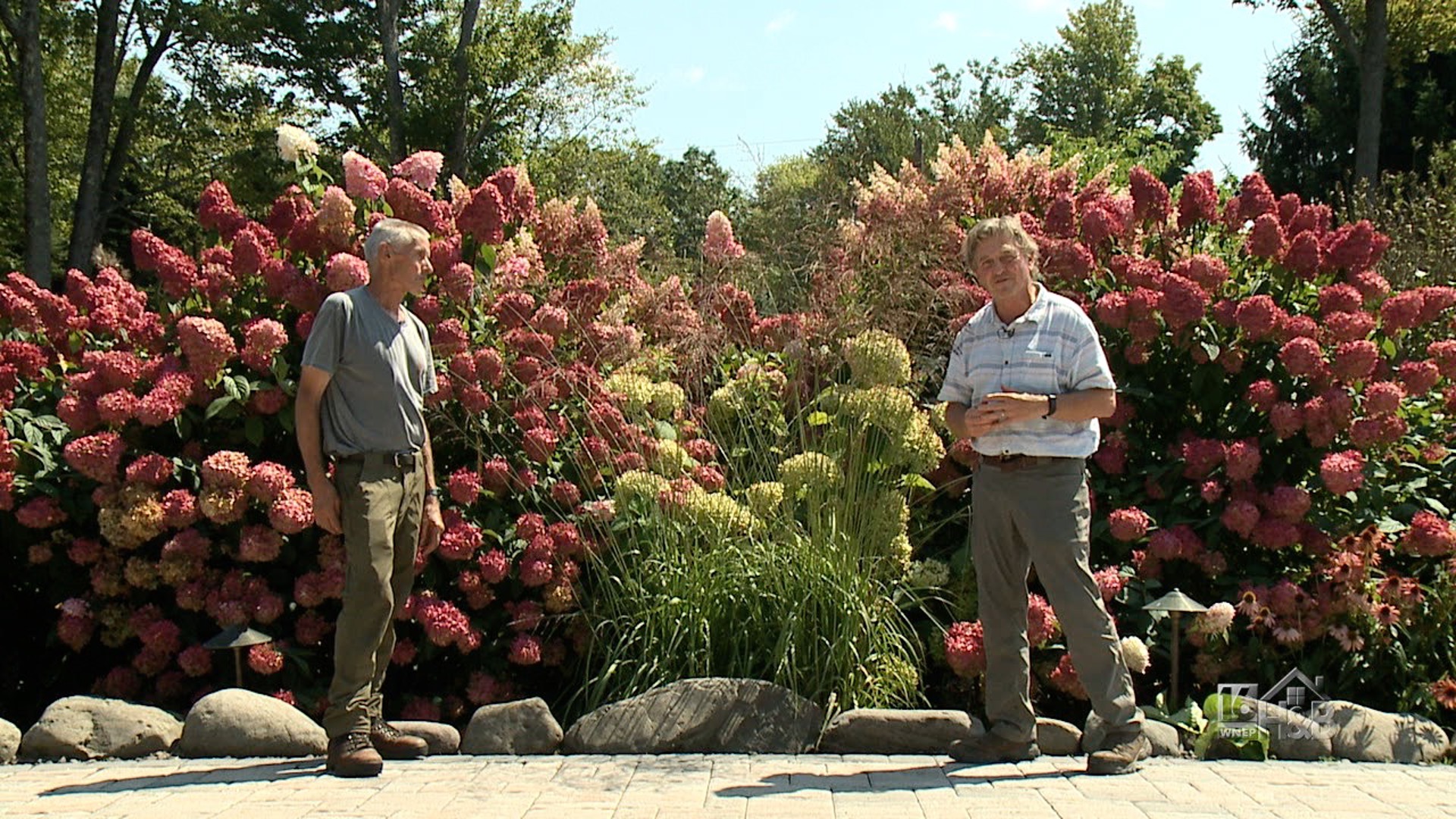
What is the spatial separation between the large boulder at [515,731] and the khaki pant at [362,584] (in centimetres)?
51

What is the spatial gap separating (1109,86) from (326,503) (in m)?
46.7

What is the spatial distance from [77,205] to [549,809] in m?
23.2

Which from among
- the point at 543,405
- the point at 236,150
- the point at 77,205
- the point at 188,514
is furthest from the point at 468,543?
the point at 236,150

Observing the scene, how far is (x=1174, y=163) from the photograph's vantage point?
4369cm

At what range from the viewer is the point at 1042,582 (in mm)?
4039

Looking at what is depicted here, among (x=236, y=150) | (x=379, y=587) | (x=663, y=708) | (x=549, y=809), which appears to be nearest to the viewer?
(x=549, y=809)

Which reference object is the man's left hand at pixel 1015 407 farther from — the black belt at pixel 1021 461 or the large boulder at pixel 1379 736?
the large boulder at pixel 1379 736

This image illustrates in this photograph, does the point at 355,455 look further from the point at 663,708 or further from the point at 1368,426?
the point at 1368,426

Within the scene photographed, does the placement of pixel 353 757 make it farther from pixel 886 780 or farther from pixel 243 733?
pixel 886 780

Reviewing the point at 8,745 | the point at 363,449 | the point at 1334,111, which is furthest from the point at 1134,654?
the point at 1334,111

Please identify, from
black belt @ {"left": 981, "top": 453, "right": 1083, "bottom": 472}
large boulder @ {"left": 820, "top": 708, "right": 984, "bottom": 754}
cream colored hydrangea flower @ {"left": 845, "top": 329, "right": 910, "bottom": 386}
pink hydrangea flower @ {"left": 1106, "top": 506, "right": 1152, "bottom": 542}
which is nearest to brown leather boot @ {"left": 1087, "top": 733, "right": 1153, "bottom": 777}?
large boulder @ {"left": 820, "top": 708, "right": 984, "bottom": 754}

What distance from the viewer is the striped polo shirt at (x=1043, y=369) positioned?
3994 millimetres

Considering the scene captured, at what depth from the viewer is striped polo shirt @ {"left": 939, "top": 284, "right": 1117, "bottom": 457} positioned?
3994 millimetres

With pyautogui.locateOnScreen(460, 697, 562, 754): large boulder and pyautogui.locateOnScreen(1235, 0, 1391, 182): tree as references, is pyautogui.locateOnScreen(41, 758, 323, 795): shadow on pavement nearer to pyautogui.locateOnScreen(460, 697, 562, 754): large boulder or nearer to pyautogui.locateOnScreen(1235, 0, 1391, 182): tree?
pyautogui.locateOnScreen(460, 697, 562, 754): large boulder
